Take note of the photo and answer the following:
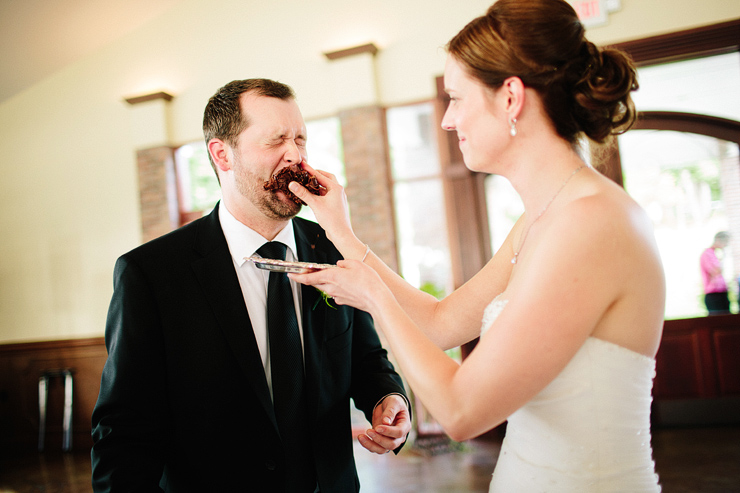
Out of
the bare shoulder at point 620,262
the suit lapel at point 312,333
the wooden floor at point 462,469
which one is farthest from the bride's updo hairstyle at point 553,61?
the wooden floor at point 462,469

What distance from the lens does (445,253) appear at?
6293mm

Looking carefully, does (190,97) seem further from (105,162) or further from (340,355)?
(340,355)

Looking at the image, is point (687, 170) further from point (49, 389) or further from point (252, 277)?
point (49, 389)

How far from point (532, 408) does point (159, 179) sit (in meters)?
6.60

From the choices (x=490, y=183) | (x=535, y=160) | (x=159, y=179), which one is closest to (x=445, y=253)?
(x=490, y=183)

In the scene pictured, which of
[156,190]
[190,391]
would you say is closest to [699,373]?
[190,391]

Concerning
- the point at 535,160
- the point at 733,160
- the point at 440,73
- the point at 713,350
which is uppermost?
the point at 440,73

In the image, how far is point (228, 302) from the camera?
1.75 meters

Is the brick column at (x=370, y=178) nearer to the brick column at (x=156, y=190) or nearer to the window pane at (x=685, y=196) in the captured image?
the brick column at (x=156, y=190)

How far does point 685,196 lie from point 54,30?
743 centimetres

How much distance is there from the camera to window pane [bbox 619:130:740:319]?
568cm

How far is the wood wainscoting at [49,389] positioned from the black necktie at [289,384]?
20.3 feet

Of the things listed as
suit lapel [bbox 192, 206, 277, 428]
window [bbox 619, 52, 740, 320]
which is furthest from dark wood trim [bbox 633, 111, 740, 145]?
suit lapel [bbox 192, 206, 277, 428]

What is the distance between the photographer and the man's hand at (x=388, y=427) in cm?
166
